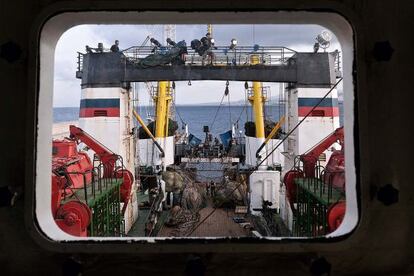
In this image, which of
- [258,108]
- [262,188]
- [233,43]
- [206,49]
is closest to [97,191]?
[206,49]

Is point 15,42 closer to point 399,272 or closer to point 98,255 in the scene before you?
point 98,255

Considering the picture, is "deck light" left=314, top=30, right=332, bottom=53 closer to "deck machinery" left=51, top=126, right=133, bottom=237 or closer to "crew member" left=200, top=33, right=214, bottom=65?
"crew member" left=200, top=33, right=214, bottom=65

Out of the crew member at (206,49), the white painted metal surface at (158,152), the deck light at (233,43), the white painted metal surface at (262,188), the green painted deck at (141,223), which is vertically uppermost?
the deck light at (233,43)

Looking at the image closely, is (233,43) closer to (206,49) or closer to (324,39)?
(206,49)

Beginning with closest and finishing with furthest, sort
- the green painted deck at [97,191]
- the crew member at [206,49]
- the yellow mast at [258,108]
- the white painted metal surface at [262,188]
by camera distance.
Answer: the green painted deck at [97,191] < the crew member at [206,49] < the white painted metal surface at [262,188] < the yellow mast at [258,108]

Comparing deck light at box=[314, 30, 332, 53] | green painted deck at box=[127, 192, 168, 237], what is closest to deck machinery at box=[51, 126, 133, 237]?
green painted deck at box=[127, 192, 168, 237]

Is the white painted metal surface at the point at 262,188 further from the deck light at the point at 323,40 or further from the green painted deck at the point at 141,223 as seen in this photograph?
the deck light at the point at 323,40

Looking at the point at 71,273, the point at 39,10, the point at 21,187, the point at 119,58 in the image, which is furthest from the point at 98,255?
the point at 119,58

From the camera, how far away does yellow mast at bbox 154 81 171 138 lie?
14.3m

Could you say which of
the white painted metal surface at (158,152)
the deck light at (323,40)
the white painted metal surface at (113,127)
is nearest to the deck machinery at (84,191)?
the white painted metal surface at (113,127)

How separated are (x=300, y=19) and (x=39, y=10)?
173 centimetres

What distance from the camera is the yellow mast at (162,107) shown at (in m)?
14.3

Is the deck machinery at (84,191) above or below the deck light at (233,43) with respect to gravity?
below

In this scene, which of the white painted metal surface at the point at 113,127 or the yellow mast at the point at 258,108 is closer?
the white painted metal surface at the point at 113,127
